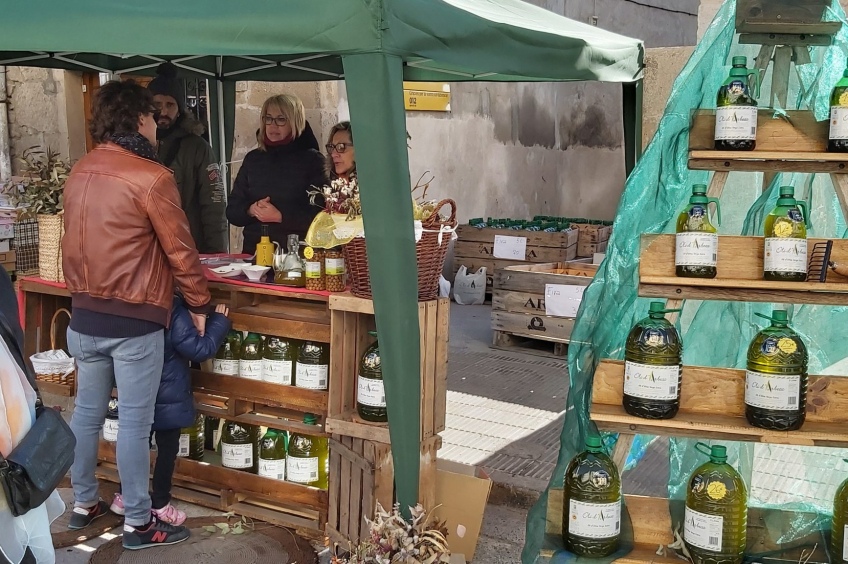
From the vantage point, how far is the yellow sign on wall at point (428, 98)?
985 cm

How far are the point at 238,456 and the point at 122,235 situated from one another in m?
1.22

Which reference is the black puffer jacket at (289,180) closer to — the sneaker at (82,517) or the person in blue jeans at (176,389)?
the person in blue jeans at (176,389)

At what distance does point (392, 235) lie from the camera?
9.36 ft

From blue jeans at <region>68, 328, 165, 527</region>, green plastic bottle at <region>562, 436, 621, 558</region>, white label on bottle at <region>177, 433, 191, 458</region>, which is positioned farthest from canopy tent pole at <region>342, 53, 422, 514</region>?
white label on bottle at <region>177, 433, 191, 458</region>

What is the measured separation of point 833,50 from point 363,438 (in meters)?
2.24

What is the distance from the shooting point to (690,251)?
255cm

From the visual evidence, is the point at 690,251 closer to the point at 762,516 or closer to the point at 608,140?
the point at 762,516

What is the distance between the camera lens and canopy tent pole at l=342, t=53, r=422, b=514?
275cm

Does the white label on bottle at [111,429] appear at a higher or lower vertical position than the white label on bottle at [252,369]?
lower

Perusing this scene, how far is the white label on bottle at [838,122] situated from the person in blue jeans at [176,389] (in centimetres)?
244

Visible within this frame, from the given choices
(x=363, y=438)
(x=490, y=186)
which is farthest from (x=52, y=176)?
(x=490, y=186)

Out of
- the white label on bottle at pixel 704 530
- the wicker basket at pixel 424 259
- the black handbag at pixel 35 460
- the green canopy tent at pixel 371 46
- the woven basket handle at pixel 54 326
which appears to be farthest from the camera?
the woven basket handle at pixel 54 326

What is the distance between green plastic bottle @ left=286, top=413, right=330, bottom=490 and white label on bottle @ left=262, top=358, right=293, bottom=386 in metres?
0.18

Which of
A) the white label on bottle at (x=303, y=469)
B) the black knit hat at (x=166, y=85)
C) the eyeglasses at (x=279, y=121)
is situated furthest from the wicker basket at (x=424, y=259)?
the black knit hat at (x=166, y=85)
